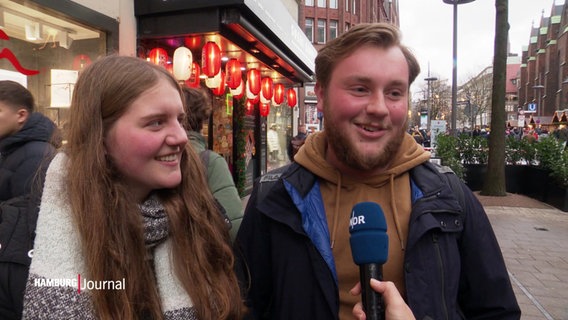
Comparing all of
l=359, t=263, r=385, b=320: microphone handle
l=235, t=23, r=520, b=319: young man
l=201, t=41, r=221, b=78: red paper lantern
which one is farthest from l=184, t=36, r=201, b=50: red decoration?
l=359, t=263, r=385, b=320: microphone handle

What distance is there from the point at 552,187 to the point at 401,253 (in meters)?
10.6

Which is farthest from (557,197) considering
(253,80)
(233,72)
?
(233,72)

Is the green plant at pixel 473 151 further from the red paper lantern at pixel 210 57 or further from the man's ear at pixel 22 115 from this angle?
the man's ear at pixel 22 115

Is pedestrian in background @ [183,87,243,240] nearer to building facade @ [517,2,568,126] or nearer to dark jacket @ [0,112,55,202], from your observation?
dark jacket @ [0,112,55,202]

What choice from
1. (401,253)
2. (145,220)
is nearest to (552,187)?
(401,253)

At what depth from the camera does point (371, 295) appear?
3.67 feet

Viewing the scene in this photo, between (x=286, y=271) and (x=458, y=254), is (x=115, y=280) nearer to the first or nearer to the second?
(x=286, y=271)

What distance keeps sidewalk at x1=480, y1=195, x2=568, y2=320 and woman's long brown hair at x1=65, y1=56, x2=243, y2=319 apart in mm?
3986

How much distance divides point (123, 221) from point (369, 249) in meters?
0.82

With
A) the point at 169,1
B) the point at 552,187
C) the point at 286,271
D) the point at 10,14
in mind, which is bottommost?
the point at 552,187

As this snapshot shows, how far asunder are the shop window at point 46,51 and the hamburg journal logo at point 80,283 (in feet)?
11.5

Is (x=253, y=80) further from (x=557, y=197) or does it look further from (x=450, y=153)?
(x=557, y=197)

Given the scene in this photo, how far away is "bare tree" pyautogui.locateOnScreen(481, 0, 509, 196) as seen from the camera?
34.3 feet

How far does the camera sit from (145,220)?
4.64 feet
